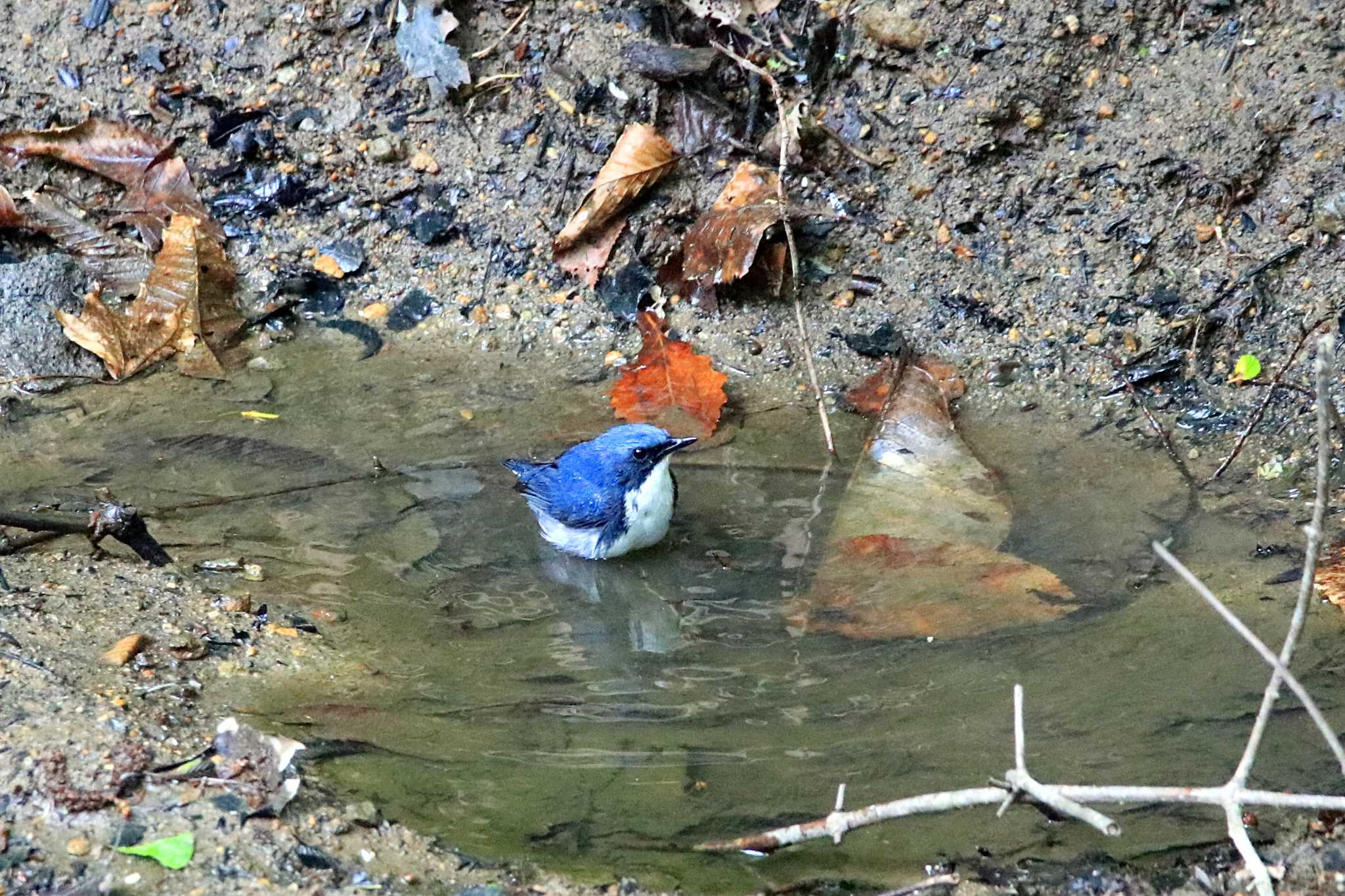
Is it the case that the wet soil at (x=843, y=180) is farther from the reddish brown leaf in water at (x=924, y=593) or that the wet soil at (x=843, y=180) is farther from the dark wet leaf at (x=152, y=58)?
the reddish brown leaf in water at (x=924, y=593)

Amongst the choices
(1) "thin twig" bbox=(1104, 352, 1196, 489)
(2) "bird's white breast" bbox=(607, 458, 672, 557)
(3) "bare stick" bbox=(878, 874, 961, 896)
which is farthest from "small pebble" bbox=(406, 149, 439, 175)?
(3) "bare stick" bbox=(878, 874, 961, 896)

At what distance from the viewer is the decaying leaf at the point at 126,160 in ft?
24.9

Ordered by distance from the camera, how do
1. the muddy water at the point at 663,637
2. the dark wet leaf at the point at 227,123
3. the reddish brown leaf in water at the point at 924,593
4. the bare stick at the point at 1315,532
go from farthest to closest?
1. the dark wet leaf at the point at 227,123
2. the reddish brown leaf in water at the point at 924,593
3. the muddy water at the point at 663,637
4. the bare stick at the point at 1315,532

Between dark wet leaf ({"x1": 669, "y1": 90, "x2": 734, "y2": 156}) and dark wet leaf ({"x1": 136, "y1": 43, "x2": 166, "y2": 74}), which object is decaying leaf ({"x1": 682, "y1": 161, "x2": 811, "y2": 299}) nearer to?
dark wet leaf ({"x1": 669, "y1": 90, "x2": 734, "y2": 156})

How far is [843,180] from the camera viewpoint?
717 centimetres

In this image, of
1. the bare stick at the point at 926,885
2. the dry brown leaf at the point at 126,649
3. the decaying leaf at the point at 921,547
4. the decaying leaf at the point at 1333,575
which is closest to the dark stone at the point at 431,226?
the decaying leaf at the point at 921,547

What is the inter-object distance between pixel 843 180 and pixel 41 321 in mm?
4364

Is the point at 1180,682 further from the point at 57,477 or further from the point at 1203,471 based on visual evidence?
the point at 57,477

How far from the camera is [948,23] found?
709cm

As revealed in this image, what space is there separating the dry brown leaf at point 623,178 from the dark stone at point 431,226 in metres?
0.71

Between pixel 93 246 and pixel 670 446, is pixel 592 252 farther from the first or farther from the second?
pixel 93 246

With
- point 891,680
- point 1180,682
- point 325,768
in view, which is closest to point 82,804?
point 325,768

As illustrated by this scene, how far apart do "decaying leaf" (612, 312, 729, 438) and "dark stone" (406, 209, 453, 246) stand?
4.96 ft

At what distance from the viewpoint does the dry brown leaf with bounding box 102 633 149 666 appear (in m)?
4.17
